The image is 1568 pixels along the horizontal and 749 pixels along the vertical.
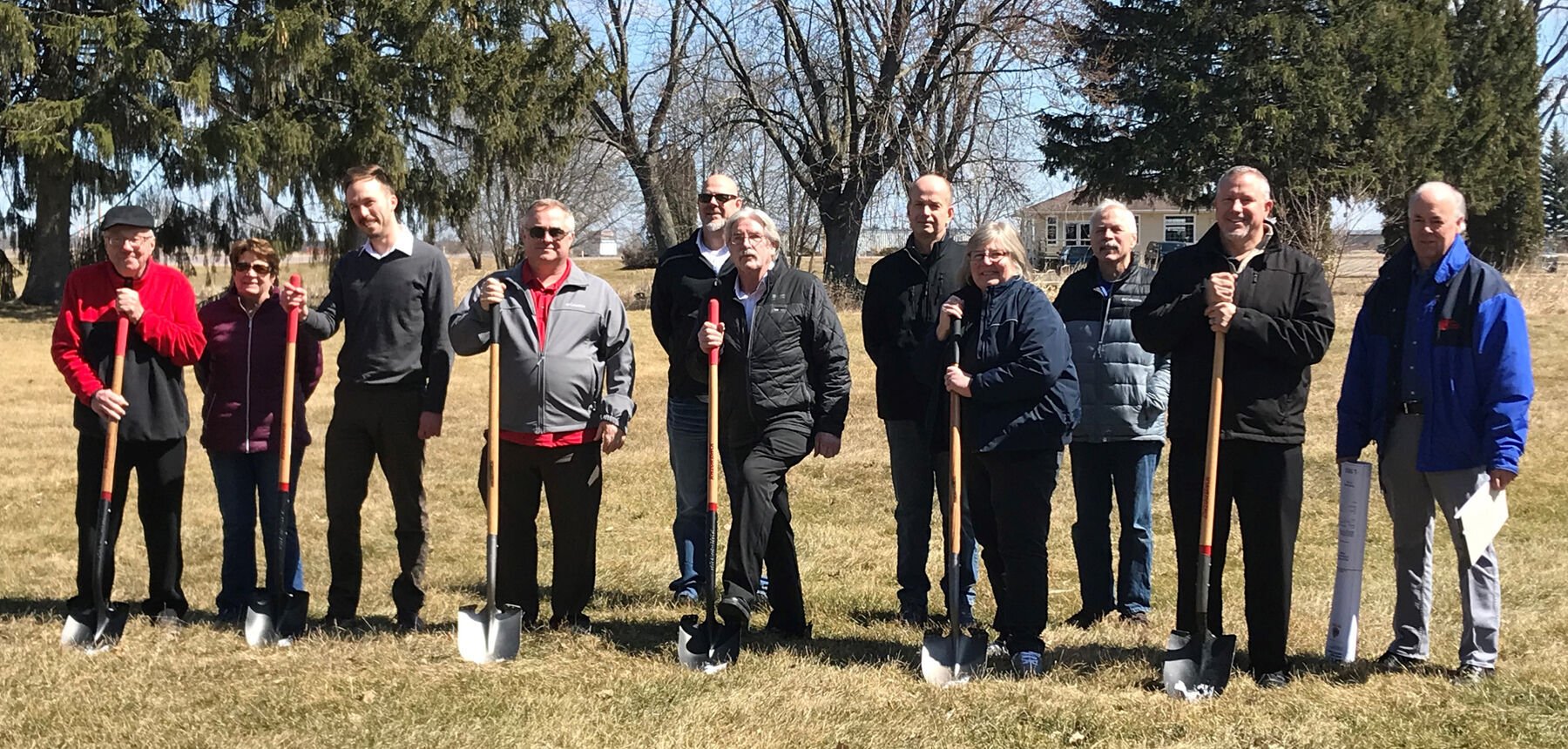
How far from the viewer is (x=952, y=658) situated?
16.8ft

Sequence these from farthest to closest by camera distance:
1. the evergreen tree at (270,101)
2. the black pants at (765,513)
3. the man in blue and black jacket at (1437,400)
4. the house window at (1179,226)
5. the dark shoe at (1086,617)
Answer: the house window at (1179,226) < the evergreen tree at (270,101) < the dark shoe at (1086,617) < the black pants at (765,513) < the man in blue and black jacket at (1437,400)

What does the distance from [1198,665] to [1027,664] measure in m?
0.67

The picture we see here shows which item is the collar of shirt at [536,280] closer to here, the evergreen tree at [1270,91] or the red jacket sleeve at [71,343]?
the red jacket sleeve at [71,343]

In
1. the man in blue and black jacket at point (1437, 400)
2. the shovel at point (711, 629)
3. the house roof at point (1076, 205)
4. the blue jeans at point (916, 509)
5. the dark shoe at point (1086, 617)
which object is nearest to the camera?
the man in blue and black jacket at point (1437, 400)

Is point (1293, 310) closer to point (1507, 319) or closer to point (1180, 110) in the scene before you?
point (1507, 319)

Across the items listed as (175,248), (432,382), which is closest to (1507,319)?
(432,382)

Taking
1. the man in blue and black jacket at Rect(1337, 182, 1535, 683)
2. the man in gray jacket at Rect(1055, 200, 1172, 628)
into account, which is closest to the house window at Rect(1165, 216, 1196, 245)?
the man in gray jacket at Rect(1055, 200, 1172, 628)

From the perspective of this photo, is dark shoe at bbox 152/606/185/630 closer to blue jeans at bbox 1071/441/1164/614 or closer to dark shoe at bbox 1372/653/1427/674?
blue jeans at bbox 1071/441/1164/614

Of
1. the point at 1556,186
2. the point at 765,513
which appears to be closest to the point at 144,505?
the point at 765,513

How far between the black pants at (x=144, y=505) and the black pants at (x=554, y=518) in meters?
1.44

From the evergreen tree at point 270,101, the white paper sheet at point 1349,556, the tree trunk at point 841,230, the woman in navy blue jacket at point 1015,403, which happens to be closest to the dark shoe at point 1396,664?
the white paper sheet at point 1349,556

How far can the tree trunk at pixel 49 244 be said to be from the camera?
73.6ft

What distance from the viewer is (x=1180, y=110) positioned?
31266 millimetres

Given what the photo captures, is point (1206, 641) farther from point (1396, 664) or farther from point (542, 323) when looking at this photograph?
point (542, 323)
